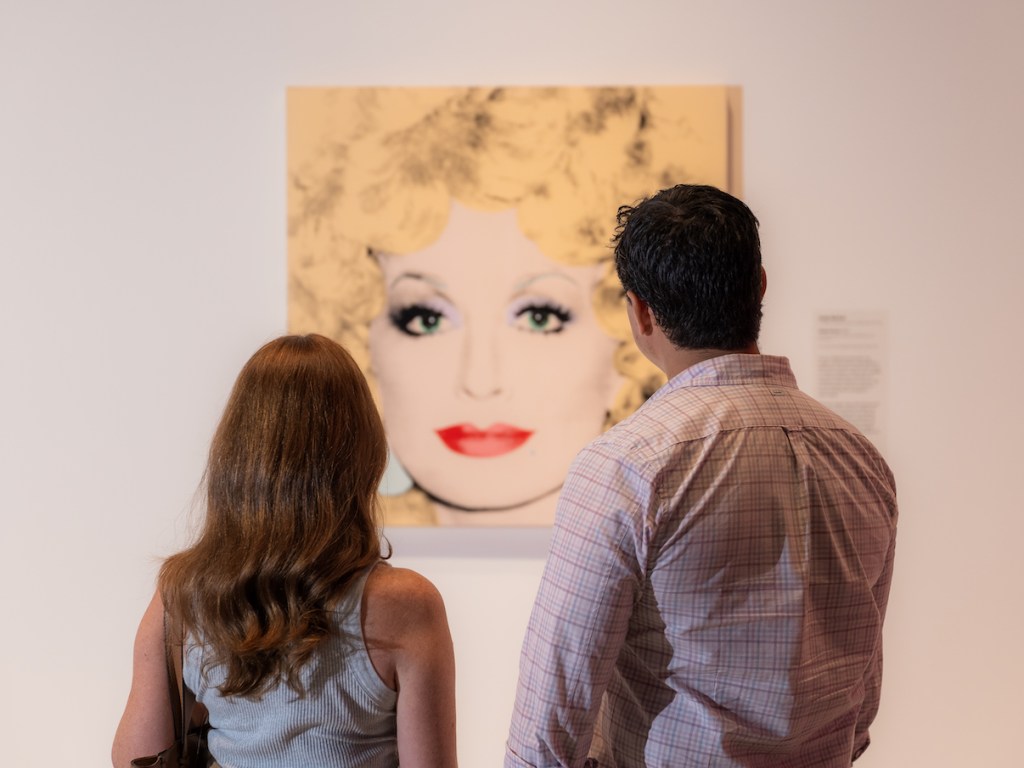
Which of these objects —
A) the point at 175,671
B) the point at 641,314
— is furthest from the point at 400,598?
the point at 641,314

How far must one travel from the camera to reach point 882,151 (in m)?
2.68

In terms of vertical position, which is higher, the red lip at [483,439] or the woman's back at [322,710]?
the red lip at [483,439]

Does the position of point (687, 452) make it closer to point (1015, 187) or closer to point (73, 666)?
point (1015, 187)

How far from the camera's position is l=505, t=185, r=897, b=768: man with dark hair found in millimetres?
1264

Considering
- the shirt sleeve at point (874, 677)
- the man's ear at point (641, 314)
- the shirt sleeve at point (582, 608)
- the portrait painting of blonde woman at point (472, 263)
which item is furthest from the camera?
the portrait painting of blonde woman at point (472, 263)

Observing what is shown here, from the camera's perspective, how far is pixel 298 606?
1.32 metres

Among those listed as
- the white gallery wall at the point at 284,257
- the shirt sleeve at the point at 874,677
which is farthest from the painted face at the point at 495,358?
the shirt sleeve at the point at 874,677

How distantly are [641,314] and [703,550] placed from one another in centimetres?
37

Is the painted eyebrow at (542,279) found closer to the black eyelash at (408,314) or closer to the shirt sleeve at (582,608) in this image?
the black eyelash at (408,314)

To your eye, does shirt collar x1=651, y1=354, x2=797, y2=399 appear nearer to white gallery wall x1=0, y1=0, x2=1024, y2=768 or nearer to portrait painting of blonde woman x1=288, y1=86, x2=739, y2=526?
portrait painting of blonde woman x1=288, y1=86, x2=739, y2=526

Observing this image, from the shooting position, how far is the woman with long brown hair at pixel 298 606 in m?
1.33

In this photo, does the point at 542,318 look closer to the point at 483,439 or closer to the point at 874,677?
the point at 483,439

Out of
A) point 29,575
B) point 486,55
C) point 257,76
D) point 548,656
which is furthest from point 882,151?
point 29,575

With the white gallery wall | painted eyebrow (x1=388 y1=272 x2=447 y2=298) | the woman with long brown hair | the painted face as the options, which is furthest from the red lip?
the woman with long brown hair
